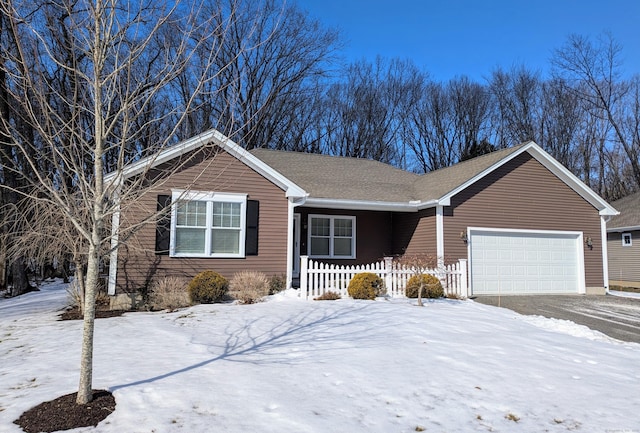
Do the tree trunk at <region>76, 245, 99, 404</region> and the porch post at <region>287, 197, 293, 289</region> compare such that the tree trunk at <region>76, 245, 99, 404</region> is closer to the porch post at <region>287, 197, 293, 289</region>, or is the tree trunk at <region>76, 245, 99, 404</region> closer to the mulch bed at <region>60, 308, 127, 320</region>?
the mulch bed at <region>60, 308, 127, 320</region>

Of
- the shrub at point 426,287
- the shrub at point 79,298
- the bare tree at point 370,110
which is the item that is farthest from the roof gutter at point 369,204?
the bare tree at point 370,110

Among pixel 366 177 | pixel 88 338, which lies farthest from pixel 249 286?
pixel 366 177

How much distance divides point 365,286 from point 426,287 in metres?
1.68

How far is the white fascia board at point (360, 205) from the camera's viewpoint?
1249 cm

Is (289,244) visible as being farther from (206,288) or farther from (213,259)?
(206,288)

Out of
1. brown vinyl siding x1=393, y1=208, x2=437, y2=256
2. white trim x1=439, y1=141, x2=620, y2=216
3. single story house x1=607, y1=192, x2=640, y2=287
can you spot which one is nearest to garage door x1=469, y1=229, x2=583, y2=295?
brown vinyl siding x1=393, y1=208, x2=437, y2=256

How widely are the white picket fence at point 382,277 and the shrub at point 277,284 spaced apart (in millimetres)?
692

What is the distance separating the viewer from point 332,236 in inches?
557

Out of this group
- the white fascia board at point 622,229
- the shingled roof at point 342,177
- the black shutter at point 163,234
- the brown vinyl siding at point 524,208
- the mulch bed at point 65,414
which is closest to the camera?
the mulch bed at point 65,414

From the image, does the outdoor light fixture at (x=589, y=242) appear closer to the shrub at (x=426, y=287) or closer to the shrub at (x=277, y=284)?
the shrub at (x=426, y=287)

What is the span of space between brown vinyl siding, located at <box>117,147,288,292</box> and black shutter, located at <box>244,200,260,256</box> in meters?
0.13

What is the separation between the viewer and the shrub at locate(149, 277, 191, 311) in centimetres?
955

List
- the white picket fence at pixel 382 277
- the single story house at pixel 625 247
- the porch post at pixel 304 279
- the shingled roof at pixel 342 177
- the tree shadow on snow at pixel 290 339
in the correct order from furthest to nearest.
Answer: the single story house at pixel 625 247
the shingled roof at pixel 342 177
the white picket fence at pixel 382 277
the porch post at pixel 304 279
the tree shadow on snow at pixel 290 339

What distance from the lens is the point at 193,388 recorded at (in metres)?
4.34
